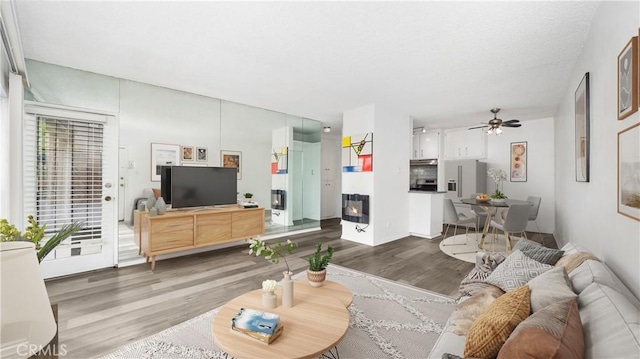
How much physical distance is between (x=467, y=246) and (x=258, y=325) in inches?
177

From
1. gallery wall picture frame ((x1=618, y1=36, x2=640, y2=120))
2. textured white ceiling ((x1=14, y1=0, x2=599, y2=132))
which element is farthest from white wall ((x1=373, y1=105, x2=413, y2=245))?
gallery wall picture frame ((x1=618, y1=36, x2=640, y2=120))

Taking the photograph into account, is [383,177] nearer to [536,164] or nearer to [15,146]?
[536,164]

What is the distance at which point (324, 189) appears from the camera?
319 inches

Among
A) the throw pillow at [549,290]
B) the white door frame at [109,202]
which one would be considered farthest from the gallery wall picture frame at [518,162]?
the white door frame at [109,202]

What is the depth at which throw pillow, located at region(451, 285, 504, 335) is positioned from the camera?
151 centimetres

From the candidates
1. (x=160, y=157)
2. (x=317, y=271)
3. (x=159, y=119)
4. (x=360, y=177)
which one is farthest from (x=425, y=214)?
(x=159, y=119)

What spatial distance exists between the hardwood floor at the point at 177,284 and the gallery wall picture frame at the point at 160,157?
131 centimetres

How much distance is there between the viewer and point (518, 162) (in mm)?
6398

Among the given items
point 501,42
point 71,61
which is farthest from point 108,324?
point 501,42

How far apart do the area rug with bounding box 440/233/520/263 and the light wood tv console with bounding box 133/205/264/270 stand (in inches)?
130

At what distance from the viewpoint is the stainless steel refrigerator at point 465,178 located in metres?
6.52

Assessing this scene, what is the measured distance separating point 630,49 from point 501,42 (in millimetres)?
1459

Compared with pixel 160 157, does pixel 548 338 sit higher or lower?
lower

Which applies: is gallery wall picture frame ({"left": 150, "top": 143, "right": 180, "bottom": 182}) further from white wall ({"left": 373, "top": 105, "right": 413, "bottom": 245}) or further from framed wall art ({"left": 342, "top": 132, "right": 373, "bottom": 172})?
white wall ({"left": 373, "top": 105, "right": 413, "bottom": 245})
